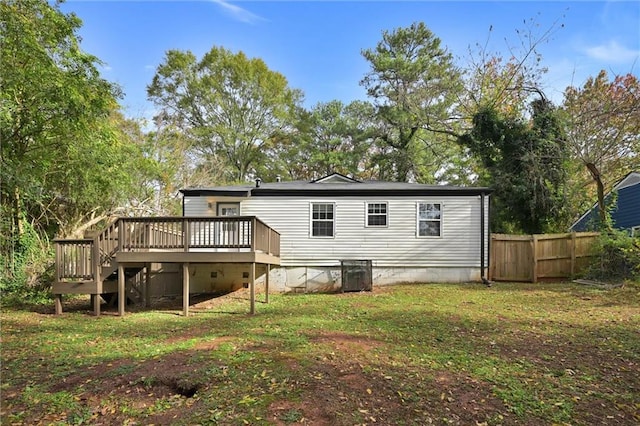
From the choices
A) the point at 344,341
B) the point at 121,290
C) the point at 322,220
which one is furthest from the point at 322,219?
the point at 344,341

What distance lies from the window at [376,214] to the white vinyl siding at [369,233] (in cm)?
14

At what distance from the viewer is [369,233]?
513 inches

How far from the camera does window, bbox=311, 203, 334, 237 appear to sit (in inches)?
515

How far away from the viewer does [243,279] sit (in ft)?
41.6

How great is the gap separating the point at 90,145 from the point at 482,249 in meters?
12.7

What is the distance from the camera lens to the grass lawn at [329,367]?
3.68 meters

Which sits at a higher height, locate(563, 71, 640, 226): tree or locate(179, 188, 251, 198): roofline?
locate(563, 71, 640, 226): tree

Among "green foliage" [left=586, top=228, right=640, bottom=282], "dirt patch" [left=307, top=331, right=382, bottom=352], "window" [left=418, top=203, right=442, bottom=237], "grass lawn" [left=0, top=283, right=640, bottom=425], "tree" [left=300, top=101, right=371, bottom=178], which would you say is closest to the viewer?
"grass lawn" [left=0, top=283, right=640, bottom=425]

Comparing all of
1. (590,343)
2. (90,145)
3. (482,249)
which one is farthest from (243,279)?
(590,343)

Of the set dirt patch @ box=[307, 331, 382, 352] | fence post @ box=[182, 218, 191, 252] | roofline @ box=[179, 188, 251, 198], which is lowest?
dirt patch @ box=[307, 331, 382, 352]

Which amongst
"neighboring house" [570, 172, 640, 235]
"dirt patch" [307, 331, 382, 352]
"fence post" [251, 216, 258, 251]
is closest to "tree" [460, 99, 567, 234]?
"neighboring house" [570, 172, 640, 235]

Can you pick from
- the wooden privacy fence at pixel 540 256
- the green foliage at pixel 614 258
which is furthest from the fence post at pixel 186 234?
the green foliage at pixel 614 258

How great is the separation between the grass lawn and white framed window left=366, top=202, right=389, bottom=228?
15.8 feet

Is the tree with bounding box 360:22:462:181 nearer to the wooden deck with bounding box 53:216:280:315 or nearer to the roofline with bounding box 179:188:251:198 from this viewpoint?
the roofline with bounding box 179:188:251:198
